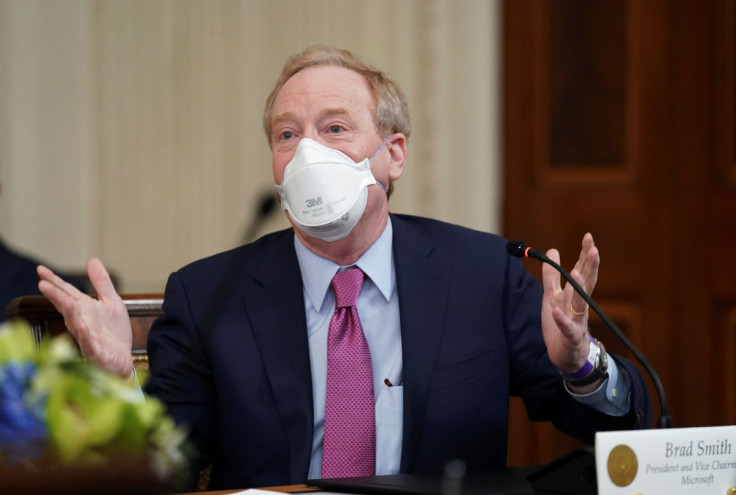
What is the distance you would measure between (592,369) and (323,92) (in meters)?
0.79

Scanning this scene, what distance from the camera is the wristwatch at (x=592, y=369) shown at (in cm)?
190

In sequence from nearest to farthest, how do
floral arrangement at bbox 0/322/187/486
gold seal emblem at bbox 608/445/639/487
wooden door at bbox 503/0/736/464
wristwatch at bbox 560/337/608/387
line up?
floral arrangement at bbox 0/322/187/486 → gold seal emblem at bbox 608/445/639/487 → wristwatch at bbox 560/337/608/387 → wooden door at bbox 503/0/736/464

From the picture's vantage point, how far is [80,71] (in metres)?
4.56

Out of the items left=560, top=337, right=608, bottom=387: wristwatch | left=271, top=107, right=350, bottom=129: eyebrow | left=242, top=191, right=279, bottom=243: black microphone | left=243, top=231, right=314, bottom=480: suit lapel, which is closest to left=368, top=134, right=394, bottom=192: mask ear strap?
left=271, top=107, right=350, bottom=129: eyebrow

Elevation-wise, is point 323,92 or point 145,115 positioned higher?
point 145,115

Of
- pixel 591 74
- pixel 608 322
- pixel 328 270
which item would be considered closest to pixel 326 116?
pixel 328 270

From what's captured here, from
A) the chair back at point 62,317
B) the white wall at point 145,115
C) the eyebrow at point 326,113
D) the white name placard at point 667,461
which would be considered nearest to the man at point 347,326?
the eyebrow at point 326,113

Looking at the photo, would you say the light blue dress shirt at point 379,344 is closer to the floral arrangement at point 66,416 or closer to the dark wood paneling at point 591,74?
the floral arrangement at point 66,416

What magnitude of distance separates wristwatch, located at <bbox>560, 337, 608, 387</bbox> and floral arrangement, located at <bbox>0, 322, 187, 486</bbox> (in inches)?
41.3

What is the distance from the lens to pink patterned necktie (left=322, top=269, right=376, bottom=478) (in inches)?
79.1

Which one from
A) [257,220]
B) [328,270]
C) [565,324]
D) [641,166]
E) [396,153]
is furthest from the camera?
[641,166]

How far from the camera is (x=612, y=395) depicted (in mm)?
1960

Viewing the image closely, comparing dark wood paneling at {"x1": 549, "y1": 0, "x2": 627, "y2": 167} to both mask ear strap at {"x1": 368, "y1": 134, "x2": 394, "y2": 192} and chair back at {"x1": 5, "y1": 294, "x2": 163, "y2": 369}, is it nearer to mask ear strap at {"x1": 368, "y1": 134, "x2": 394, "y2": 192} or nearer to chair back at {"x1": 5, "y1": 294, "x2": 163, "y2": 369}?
mask ear strap at {"x1": 368, "y1": 134, "x2": 394, "y2": 192}

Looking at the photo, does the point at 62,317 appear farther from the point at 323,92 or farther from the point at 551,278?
the point at 551,278
